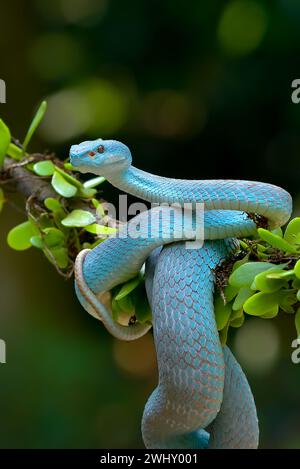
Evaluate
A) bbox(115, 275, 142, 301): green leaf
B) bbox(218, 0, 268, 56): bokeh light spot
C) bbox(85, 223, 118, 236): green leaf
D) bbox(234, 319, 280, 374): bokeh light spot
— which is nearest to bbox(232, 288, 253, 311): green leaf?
bbox(115, 275, 142, 301): green leaf

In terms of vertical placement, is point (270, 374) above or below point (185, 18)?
below

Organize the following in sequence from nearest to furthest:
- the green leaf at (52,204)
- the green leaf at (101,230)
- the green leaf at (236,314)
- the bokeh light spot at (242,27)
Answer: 1. the green leaf at (236,314)
2. the green leaf at (101,230)
3. the green leaf at (52,204)
4. the bokeh light spot at (242,27)

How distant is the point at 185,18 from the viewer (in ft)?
8.46

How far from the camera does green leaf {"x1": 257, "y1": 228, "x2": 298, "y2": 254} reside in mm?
738

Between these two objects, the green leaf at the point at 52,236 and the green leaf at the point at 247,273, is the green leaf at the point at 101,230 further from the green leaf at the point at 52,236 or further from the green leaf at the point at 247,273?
the green leaf at the point at 247,273

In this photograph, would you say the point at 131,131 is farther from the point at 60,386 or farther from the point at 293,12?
the point at 60,386

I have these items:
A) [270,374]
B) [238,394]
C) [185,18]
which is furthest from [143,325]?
[185,18]

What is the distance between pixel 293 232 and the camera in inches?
30.6

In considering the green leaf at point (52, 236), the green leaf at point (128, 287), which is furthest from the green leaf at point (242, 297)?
the green leaf at point (52, 236)

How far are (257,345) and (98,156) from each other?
178 cm

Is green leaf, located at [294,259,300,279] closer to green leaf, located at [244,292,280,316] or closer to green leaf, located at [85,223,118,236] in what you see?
green leaf, located at [244,292,280,316]

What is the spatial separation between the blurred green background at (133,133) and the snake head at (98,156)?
1670 mm

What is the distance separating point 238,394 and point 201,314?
15 cm

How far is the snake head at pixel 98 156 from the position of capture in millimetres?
826
